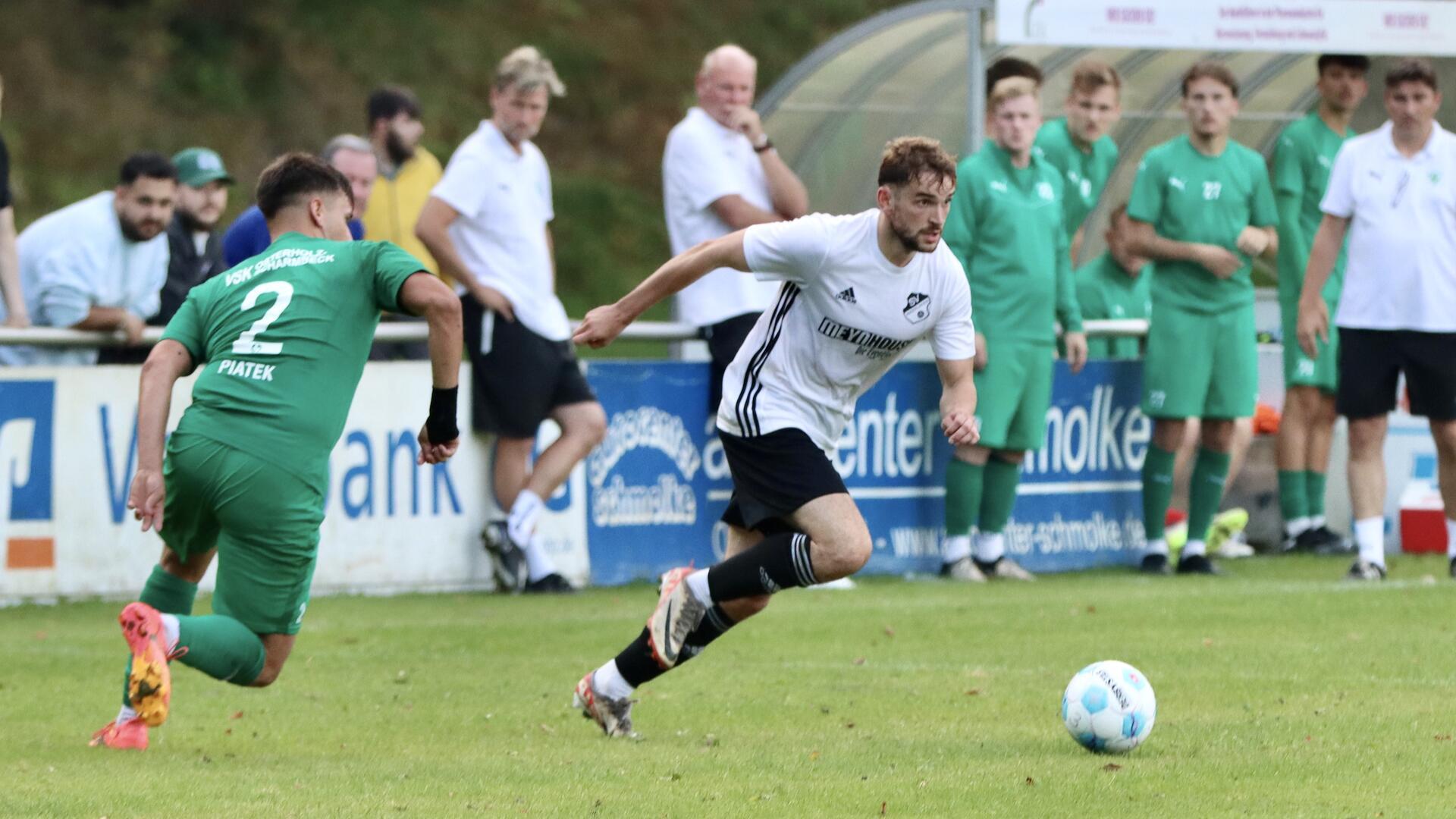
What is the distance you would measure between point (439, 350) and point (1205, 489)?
6620 millimetres

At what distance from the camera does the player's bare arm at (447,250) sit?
1123cm

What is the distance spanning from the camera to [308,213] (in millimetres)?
7148

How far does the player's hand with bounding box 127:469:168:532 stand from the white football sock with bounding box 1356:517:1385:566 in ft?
23.1

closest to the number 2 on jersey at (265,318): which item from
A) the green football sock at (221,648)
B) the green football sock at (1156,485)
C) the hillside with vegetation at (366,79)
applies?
the green football sock at (221,648)

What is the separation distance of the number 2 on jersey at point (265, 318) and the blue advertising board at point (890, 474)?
503 cm

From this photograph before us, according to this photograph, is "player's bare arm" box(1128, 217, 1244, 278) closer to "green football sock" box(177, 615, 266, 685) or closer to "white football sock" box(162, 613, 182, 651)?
"green football sock" box(177, 615, 266, 685)

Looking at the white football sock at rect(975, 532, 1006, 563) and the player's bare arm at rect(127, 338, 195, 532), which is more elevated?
the player's bare arm at rect(127, 338, 195, 532)

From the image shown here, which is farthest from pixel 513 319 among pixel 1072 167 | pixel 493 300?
pixel 1072 167

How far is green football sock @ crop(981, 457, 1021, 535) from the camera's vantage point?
475 inches

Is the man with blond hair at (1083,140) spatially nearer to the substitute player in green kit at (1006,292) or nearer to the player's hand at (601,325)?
the substitute player in green kit at (1006,292)

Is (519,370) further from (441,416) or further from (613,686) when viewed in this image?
(441,416)

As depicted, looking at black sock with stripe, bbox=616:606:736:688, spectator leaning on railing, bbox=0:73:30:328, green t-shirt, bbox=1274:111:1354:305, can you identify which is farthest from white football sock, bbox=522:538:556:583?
green t-shirt, bbox=1274:111:1354:305

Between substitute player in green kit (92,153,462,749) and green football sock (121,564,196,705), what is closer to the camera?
substitute player in green kit (92,153,462,749)

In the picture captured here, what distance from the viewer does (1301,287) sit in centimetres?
1326
